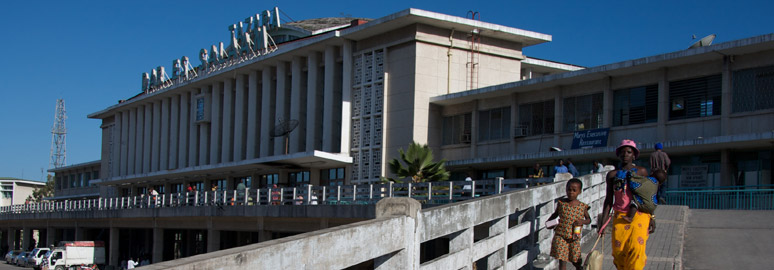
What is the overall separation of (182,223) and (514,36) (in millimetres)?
19821

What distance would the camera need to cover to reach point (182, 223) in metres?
44.0

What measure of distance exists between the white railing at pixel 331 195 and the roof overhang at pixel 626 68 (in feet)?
14.0

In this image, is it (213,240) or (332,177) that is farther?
(332,177)

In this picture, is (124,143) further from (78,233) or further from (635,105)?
(635,105)

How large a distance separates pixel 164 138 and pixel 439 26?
30808 mm

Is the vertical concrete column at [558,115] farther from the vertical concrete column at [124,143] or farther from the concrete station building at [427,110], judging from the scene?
the vertical concrete column at [124,143]

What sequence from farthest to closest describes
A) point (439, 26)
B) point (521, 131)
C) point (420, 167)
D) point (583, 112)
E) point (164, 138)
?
point (164, 138)
point (439, 26)
point (521, 131)
point (583, 112)
point (420, 167)

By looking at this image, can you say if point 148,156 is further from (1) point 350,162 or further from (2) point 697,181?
(2) point 697,181

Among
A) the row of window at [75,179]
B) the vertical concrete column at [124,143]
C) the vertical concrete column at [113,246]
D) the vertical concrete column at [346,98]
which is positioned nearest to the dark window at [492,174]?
the vertical concrete column at [346,98]

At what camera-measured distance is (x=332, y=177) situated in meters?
44.4

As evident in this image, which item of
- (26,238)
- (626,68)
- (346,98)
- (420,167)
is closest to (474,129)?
(420,167)

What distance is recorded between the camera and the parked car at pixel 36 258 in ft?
166

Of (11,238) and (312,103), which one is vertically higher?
(312,103)

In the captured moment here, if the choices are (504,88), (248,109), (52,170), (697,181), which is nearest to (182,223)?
(248,109)
